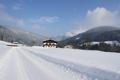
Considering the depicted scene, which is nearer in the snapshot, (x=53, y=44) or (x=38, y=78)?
(x=38, y=78)

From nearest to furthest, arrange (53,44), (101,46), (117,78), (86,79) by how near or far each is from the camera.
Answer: (117,78)
(86,79)
(101,46)
(53,44)

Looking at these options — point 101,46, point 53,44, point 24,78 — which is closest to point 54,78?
point 24,78

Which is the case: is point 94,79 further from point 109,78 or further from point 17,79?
point 17,79

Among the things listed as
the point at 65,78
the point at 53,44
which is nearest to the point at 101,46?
the point at 53,44

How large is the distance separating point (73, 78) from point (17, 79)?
2615 mm

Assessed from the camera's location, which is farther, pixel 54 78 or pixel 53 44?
pixel 53 44

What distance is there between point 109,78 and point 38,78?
3.34 m

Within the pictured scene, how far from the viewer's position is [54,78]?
35.8 ft

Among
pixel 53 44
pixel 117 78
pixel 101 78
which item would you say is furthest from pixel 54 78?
pixel 53 44

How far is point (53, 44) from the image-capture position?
504 feet

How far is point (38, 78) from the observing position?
10906mm

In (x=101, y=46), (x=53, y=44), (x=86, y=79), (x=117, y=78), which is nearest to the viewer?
(x=117, y=78)

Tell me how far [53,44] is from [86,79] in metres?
143

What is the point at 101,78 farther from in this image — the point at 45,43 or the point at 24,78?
the point at 45,43
